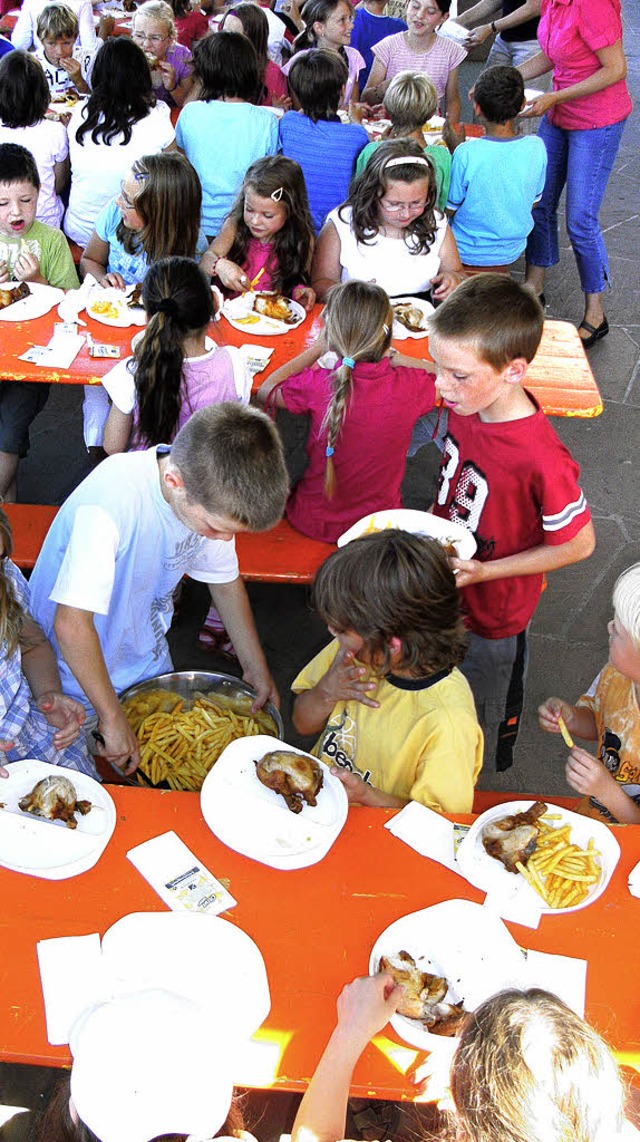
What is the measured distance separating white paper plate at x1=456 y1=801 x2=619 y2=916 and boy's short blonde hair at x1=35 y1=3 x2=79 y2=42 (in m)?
6.59

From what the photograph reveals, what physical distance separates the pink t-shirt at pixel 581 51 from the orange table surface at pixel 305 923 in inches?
198

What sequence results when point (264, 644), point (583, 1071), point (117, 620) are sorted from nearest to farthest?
point (583, 1071)
point (117, 620)
point (264, 644)

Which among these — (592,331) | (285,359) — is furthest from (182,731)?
(592,331)

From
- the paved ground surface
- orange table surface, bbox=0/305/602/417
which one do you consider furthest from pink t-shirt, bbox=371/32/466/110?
orange table surface, bbox=0/305/602/417

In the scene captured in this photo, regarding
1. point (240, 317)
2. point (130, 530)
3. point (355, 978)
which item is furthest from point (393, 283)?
point (355, 978)

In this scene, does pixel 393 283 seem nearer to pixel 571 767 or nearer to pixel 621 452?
pixel 621 452

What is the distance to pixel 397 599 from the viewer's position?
231 centimetres

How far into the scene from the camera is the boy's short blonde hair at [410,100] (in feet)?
17.6

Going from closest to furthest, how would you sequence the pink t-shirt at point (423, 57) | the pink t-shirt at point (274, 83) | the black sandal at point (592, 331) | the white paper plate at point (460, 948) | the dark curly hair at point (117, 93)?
the white paper plate at point (460, 948) < the dark curly hair at point (117, 93) < the black sandal at point (592, 331) < the pink t-shirt at point (423, 57) < the pink t-shirt at point (274, 83)

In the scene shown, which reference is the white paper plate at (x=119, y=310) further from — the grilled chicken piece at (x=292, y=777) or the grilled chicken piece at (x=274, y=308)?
the grilled chicken piece at (x=292, y=777)

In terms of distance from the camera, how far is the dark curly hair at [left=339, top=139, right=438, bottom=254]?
4.36 meters

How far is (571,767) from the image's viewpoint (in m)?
2.45

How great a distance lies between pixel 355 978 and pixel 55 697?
3.95 feet

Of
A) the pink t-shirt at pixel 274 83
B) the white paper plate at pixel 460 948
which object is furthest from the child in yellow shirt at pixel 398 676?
the pink t-shirt at pixel 274 83
